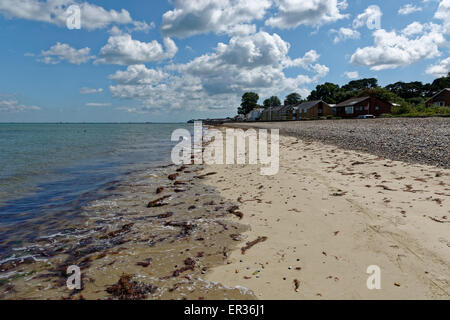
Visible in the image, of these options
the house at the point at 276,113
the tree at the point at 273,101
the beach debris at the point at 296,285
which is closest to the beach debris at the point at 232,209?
the beach debris at the point at 296,285

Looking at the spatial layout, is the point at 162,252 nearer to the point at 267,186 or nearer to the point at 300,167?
the point at 267,186

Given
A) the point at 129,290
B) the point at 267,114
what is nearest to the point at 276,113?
the point at 267,114

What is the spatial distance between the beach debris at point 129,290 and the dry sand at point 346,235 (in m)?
0.91

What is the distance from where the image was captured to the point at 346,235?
455cm

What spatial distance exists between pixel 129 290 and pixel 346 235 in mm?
3807

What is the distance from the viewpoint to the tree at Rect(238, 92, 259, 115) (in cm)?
14488

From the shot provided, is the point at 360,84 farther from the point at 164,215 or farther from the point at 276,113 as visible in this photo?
the point at 164,215

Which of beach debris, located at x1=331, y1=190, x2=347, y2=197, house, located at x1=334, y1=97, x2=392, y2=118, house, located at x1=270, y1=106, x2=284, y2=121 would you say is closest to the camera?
beach debris, located at x1=331, y1=190, x2=347, y2=197

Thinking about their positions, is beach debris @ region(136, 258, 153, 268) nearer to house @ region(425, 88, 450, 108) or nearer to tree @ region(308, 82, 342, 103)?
house @ region(425, 88, 450, 108)

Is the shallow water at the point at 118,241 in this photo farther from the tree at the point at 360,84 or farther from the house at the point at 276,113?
the tree at the point at 360,84

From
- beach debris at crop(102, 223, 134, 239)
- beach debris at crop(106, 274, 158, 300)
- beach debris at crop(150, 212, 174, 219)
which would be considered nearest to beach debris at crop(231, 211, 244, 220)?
beach debris at crop(150, 212, 174, 219)

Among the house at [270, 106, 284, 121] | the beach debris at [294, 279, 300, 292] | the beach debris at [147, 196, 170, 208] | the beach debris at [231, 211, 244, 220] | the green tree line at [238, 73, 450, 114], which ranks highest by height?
the green tree line at [238, 73, 450, 114]

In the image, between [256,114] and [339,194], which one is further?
[256,114]

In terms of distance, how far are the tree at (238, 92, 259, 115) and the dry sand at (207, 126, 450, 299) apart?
460ft
